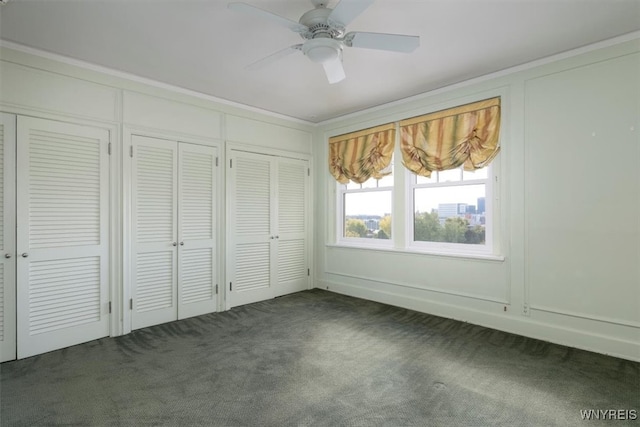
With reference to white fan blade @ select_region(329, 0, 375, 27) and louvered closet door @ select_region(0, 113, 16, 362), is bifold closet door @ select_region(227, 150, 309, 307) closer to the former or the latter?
louvered closet door @ select_region(0, 113, 16, 362)

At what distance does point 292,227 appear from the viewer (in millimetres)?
4863

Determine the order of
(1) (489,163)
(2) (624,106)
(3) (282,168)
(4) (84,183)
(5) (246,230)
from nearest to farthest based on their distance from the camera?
(2) (624,106)
(4) (84,183)
(1) (489,163)
(5) (246,230)
(3) (282,168)

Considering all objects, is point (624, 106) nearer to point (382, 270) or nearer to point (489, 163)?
point (489, 163)

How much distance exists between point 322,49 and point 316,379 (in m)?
2.29

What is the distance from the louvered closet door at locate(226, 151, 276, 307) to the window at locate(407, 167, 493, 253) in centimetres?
188

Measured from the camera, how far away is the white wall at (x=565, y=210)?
2.67 m

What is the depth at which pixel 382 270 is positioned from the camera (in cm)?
434

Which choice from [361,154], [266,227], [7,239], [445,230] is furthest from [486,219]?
[7,239]

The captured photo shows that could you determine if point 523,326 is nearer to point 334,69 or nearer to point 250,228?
point 334,69

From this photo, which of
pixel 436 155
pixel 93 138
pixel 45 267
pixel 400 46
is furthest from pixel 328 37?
pixel 45 267

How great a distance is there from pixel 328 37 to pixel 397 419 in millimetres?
2393

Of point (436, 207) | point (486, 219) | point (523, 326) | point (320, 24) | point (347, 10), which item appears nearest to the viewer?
point (347, 10)

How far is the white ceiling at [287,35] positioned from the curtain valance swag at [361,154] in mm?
780

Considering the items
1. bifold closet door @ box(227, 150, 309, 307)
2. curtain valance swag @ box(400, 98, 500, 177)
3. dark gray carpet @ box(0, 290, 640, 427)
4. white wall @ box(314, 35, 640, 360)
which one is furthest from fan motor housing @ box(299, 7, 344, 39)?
dark gray carpet @ box(0, 290, 640, 427)
